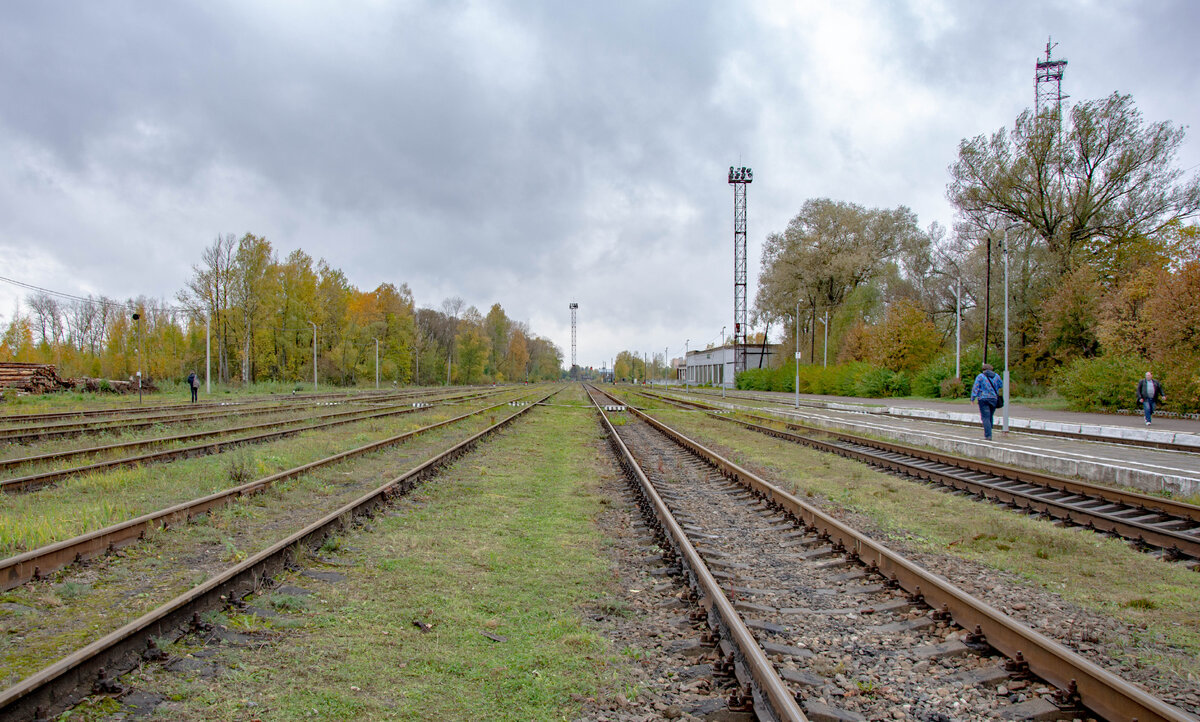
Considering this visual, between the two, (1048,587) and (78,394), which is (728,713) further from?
(78,394)

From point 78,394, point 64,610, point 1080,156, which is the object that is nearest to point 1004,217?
point 1080,156

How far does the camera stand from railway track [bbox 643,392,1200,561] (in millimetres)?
7074

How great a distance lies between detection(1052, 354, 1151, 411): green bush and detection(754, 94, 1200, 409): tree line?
0.16ft

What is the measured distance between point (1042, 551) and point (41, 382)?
46693mm

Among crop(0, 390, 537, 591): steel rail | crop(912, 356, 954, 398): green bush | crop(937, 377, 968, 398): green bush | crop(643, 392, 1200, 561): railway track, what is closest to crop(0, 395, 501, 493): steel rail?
crop(0, 390, 537, 591): steel rail

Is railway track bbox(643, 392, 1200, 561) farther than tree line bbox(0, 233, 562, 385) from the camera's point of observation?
No

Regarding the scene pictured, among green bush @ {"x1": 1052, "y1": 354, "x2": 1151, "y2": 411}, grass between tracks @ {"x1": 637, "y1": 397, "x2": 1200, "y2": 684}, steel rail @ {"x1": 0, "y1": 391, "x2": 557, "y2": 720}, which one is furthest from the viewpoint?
green bush @ {"x1": 1052, "y1": 354, "x2": 1151, "y2": 411}

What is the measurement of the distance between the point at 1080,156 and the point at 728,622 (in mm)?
42835

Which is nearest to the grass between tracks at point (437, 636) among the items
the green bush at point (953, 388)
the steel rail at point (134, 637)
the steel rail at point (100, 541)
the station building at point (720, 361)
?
the steel rail at point (134, 637)

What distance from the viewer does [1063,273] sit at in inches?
1403

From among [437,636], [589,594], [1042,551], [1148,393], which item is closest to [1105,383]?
[1148,393]

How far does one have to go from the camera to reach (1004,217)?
4041 centimetres

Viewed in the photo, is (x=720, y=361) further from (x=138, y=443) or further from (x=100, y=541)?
(x=100, y=541)

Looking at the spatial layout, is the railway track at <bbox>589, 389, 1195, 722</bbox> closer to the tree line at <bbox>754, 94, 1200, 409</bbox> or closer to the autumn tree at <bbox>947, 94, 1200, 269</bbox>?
the tree line at <bbox>754, 94, 1200, 409</bbox>
